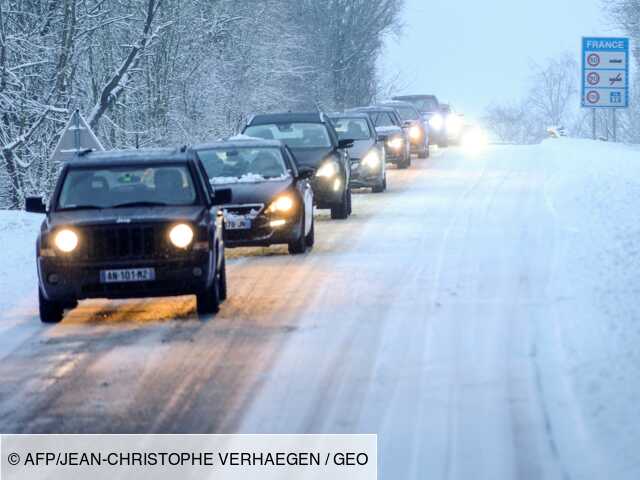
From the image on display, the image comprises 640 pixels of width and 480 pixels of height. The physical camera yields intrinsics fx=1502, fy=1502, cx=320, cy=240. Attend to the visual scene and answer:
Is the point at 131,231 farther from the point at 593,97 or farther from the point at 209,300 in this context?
the point at 593,97

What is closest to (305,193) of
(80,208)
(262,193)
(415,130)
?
(262,193)

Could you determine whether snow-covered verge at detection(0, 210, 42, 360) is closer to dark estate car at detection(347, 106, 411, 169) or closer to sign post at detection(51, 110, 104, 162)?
sign post at detection(51, 110, 104, 162)

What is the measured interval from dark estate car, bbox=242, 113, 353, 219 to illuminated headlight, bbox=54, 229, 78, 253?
9.97m

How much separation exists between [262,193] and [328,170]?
17.8ft

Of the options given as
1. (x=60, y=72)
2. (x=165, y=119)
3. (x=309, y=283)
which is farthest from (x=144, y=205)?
(x=165, y=119)

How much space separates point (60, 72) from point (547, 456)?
26469mm

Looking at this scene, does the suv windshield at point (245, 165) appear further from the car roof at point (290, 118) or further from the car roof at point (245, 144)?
the car roof at point (290, 118)

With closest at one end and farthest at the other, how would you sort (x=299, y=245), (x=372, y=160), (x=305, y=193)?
(x=299, y=245) → (x=305, y=193) → (x=372, y=160)

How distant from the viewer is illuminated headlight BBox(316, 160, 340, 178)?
24.0 metres

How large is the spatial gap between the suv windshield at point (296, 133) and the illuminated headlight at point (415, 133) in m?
19.2

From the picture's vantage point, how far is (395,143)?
38500 millimetres

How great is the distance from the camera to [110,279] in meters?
13.7

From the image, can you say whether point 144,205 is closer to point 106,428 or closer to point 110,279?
point 110,279

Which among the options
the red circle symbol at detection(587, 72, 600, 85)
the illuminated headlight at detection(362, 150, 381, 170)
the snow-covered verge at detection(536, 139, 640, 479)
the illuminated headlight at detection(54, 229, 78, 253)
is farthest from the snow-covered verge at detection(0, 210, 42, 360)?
the red circle symbol at detection(587, 72, 600, 85)
